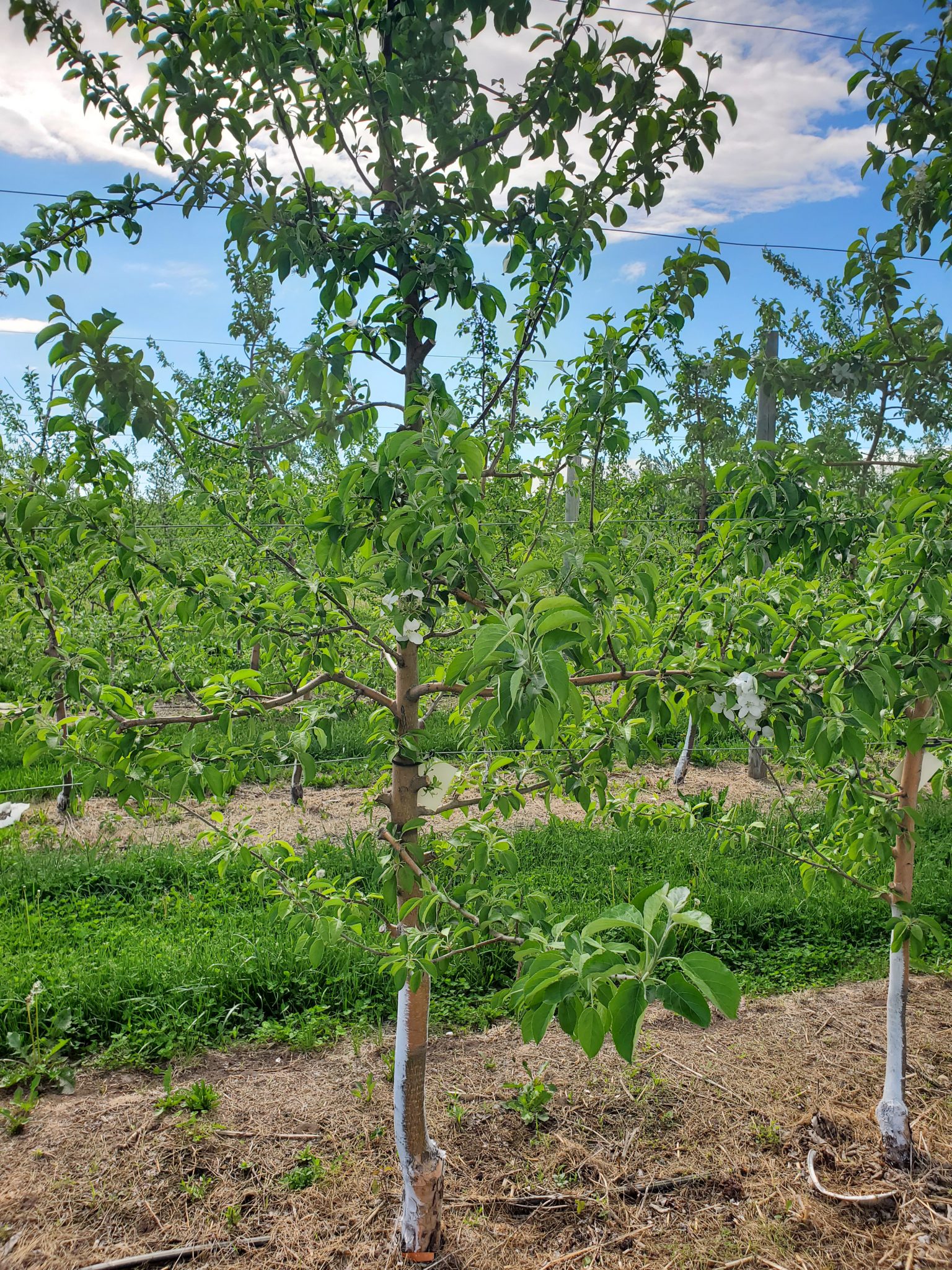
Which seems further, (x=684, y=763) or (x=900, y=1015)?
(x=684, y=763)

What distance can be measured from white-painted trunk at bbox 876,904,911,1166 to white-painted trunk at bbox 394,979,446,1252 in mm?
1502

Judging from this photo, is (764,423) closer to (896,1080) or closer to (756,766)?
(756,766)

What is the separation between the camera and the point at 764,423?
19.7 feet

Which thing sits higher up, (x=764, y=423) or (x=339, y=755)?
(x=764, y=423)

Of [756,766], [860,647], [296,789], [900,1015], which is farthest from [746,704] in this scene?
[756,766]

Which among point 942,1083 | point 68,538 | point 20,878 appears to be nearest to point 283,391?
point 68,538

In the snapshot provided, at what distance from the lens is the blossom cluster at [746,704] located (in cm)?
159

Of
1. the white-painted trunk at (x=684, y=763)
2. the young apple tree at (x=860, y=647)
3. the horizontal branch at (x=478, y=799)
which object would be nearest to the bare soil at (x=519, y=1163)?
the young apple tree at (x=860, y=647)

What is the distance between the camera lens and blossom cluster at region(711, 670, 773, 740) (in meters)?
1.59

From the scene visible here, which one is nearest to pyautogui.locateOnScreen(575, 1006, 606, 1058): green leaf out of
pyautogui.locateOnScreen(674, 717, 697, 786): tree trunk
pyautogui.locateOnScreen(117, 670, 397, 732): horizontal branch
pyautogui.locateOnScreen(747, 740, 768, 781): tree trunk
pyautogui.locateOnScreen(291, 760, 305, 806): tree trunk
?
pyautogui.locateOnScreen(117, 670, 397, 732): horizontal branch

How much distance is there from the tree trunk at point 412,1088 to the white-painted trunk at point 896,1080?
4.90 ft

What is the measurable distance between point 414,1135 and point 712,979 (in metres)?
1.66

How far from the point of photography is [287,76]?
69.1 inches

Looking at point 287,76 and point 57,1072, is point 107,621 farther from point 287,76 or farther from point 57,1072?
point 287,76
